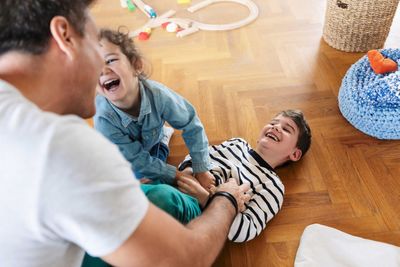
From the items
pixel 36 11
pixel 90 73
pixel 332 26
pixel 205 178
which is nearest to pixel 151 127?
pixel 205 178

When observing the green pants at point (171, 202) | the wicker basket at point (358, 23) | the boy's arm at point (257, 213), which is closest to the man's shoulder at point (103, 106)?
the green pants at point (171, 202)

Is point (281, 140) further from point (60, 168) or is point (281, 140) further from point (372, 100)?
point (60, 168)

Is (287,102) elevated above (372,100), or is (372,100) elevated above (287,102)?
(372,100)

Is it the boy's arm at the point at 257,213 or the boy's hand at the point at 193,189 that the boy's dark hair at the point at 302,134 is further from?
the boy's hand at the point at 193,189

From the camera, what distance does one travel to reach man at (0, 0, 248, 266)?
0.47 m

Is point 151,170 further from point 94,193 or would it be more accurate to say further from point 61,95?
point 94,193

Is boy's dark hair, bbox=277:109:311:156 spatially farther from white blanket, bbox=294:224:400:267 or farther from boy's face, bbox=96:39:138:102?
boy's face, bbox=96:39:138:102

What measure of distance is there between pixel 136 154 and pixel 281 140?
0.55 m

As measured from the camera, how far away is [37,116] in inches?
19.6

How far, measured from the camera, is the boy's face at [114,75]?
1.07 metres

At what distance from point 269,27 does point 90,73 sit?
1715 millimetres

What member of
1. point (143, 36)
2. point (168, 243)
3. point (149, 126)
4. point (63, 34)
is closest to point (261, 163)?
point (149, 126)

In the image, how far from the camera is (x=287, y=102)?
167cm

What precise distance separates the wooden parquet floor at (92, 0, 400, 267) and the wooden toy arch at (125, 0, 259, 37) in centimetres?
5
